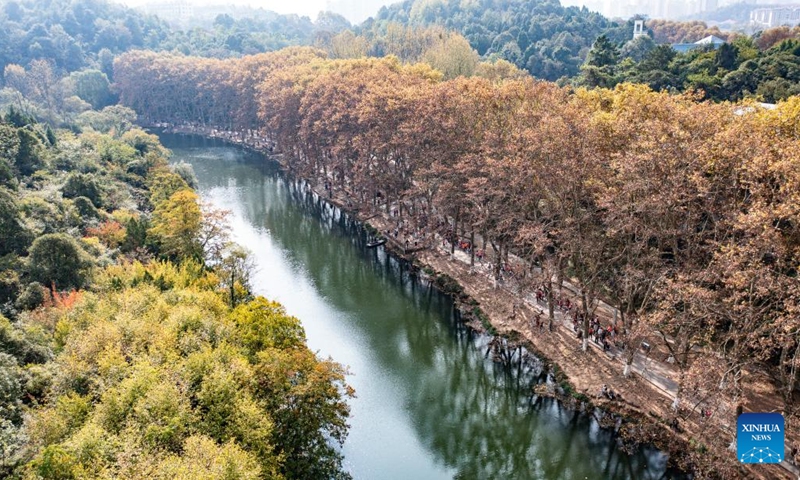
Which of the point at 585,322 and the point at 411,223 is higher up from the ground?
the point at 411,223

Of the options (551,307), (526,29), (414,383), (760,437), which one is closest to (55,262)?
(414,383)

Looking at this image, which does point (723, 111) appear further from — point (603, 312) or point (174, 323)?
point (174, 323)

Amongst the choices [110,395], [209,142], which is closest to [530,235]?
[110,395]

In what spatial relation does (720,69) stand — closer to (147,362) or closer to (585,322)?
(585,322)

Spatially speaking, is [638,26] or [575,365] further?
[638,26]

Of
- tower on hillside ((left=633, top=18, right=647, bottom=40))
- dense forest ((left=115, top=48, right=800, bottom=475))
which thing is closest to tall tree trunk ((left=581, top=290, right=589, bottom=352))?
dense forest ((left=115, top=48, right=800, bottom=475))
